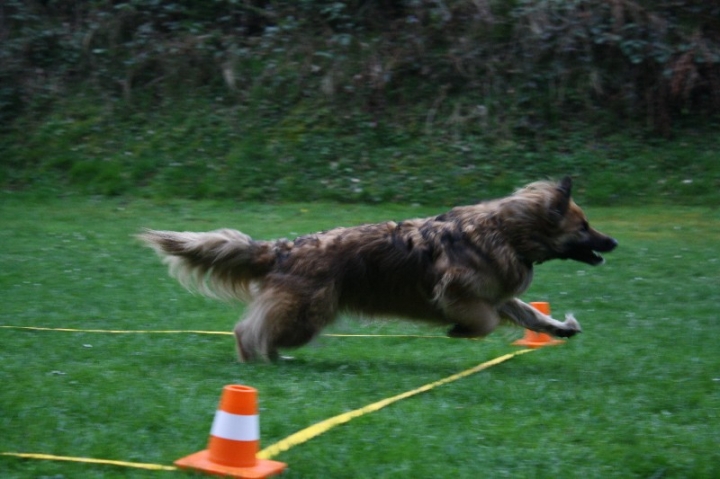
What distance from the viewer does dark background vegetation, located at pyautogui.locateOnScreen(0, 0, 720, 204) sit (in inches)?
722

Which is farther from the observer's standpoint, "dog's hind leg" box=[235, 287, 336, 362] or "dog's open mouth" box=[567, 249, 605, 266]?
"dog's open mouth" box=[567, 249, 605, 266]

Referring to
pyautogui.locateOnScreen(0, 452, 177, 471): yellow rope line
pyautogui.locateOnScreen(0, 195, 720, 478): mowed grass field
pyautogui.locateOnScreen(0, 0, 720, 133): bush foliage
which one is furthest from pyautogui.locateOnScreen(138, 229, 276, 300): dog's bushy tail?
pyautogui.locateOnScreen(0, 0, 720, 133): bush foliage

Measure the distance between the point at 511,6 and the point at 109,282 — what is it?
12463 millimetres

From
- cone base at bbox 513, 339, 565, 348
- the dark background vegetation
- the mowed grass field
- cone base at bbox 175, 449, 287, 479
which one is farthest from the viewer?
the dark background vegetation

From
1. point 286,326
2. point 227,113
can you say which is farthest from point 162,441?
point 227,113

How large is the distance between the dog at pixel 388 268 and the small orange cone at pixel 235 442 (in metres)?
2.98

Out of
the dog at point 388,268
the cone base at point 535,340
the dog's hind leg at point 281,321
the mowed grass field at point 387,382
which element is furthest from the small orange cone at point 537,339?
the dog's hind leg at point 281,321

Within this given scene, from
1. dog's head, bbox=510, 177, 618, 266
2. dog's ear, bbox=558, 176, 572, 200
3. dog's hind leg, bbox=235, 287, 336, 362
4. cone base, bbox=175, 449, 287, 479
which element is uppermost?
dog's ear, bbox=558, 176, 572, 200

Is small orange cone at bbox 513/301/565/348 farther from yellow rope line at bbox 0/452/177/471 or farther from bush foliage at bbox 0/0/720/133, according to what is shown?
bush foliage at bbox 0/0/720/133

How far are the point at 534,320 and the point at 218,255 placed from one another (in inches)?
107

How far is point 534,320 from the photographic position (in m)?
8.14

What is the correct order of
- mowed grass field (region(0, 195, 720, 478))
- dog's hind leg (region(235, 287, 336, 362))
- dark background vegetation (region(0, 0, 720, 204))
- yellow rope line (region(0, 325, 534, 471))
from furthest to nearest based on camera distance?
dark background vegetation (region(0, 0, 720, 204)), dog's hind leg (region(235, 287, 336, 362)), mowed grass field (region(0, 195, 720, 478)), yellow rope line (region(0, 325, 534, 471))

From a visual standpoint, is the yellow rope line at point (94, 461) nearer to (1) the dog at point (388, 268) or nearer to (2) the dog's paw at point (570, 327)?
(1) the dog at point (388, 268)

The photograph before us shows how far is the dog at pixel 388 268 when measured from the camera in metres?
7.64
